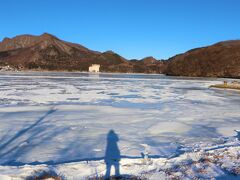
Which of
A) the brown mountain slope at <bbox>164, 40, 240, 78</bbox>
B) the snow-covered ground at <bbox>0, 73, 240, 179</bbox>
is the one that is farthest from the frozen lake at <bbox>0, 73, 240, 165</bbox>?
the brown mountain slope at <bbox>164, 40, 240, 78</bbox>

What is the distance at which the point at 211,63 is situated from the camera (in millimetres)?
152625

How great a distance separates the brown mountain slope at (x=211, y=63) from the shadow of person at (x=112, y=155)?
408 feet

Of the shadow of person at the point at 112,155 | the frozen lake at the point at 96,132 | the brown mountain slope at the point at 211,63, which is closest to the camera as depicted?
the shadow of person at the point at 112,155

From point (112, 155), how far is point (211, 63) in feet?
501

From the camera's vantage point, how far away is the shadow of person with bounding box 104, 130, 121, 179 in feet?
19.9

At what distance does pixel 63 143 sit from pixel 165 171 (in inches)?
123

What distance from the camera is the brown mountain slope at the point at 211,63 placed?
13700 centimetres

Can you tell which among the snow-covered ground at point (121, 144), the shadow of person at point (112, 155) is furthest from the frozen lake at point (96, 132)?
the shadow of person at point (112, 155)

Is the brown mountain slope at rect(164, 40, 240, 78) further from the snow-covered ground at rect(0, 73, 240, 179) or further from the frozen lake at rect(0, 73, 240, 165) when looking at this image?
the snow-covered ground at rect(0, 73, 240, 179)

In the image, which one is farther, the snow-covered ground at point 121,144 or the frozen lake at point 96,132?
the frozen lake at point 96,132

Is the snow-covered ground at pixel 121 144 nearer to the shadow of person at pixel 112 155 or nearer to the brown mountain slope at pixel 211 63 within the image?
the shadow of person at pixel 112 155

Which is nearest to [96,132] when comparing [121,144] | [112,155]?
[121,144]

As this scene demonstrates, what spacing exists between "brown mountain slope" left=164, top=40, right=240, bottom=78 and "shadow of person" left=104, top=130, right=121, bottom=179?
408 feet

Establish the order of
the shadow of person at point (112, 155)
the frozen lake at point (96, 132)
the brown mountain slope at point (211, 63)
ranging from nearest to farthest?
the shadow of person at point (112, 155), the frozen lake at point (96, 132), the brown mountain slope at point (211, 63)
